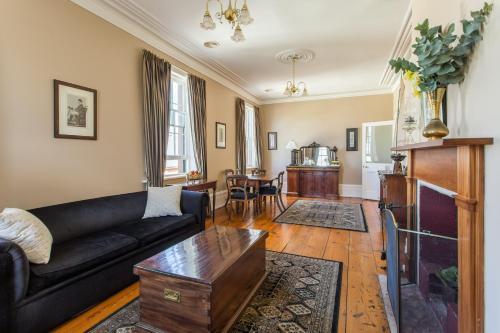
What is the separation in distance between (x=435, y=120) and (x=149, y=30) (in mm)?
3603

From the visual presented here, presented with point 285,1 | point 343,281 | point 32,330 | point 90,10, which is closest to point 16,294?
point 32,330

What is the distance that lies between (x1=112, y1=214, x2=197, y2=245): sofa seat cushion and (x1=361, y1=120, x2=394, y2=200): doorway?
16.9 ft

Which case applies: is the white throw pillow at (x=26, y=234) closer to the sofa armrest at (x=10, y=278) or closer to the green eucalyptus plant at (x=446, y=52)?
the sofa armrest at (x=10, y=278)

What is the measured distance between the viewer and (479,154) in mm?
1160

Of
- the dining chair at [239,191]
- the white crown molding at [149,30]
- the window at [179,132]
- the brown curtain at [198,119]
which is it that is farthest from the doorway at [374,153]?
the window at [179,132]

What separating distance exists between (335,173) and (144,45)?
5.42 meters

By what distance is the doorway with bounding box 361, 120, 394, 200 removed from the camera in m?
6.28

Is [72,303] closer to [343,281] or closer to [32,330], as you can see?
[32,330]

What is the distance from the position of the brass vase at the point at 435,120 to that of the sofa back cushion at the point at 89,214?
9.64ft

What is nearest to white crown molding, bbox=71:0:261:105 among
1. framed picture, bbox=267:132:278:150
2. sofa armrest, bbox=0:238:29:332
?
sofa armrest, bbox=0:238:29:332

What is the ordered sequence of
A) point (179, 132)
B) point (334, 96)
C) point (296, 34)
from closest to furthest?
point (296, 34), point (179, 132), point (334, 96)

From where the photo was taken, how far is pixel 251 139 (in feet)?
25.1

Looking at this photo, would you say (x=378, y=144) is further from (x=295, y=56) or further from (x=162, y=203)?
(x=162, y=203)

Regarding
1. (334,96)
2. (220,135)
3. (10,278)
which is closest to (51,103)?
(10,278)
